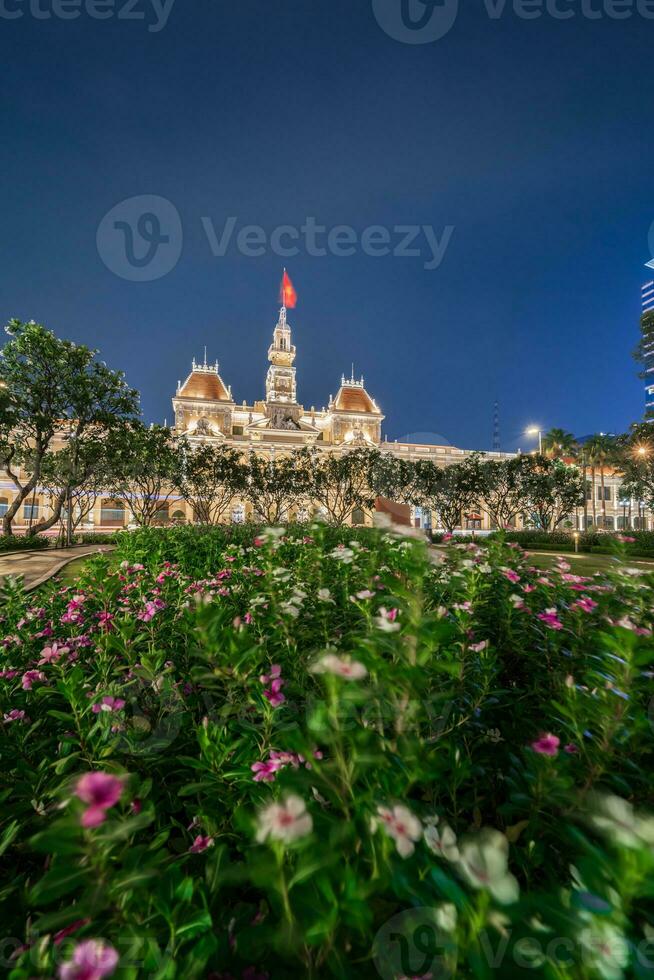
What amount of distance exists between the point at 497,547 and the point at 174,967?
13.6 feet

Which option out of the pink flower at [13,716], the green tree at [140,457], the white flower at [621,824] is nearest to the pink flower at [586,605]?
the white flower at [621,824]

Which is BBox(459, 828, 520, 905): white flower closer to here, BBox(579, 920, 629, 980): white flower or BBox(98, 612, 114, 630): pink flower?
BBox(579, 920, 629, 980): white flower

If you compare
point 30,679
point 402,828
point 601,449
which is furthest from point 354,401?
point 402,828

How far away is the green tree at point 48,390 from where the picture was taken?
68.2 feet

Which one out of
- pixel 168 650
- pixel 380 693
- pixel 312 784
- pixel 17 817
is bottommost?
pixel 17 817

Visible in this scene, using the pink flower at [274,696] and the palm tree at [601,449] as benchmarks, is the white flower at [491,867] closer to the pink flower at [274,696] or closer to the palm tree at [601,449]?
the pink flower at [274,696]

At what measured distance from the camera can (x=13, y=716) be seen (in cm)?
213

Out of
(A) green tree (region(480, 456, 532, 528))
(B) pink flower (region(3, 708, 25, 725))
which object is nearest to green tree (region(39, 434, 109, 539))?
(B) pink flower (region(3, 708, 25, 725))

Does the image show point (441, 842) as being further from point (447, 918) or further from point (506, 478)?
point (506, 478)

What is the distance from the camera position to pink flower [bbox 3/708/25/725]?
2.11m

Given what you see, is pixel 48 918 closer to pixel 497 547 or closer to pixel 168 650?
pixel 168 650

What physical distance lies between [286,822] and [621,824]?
672 millimetres

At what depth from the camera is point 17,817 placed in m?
1.64

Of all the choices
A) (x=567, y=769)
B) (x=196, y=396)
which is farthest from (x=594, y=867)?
(x=196, y=396)
